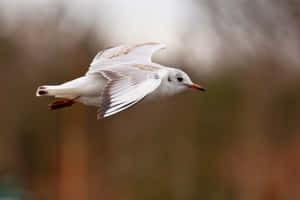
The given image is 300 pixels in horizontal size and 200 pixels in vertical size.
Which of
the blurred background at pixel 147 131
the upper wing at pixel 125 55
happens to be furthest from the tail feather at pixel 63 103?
the blurred background at pixel 147 131

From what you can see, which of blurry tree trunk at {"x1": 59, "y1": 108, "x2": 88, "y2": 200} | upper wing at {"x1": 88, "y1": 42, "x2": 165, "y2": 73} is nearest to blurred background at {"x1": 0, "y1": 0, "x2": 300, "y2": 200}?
blurry tree trunk at {"x1": 59, "y1": 108, "x2": 88, "y2": 200}

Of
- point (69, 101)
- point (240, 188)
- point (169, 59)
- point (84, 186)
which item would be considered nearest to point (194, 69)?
point (169, 59)

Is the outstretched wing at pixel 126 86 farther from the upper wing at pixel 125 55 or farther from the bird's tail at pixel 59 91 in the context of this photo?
the upper wing at pixel 125 55

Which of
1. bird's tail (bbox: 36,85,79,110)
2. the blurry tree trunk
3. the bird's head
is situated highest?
the bird's head

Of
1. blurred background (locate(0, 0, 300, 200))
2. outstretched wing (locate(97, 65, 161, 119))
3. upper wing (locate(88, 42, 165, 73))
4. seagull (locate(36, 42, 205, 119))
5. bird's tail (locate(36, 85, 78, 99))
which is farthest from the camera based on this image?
blurred background (locate(0, 0, 300, 200))

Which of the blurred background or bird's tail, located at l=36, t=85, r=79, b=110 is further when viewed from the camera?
the blurred background

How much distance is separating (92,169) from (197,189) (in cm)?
260

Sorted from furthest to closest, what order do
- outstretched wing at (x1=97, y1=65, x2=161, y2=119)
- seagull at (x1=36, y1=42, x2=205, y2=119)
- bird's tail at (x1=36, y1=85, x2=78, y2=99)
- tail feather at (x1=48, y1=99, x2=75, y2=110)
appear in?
tail feather at (x1=48, y1=99, x2=75, y2=110)
bird's tail at (x1=36, y1=85, x2=78, y2=99)
seagull at (x1=36, y1=42, x2=205, y2=119)
outstretched wing at (x1=97, y1=65, x2=161, y2=119)

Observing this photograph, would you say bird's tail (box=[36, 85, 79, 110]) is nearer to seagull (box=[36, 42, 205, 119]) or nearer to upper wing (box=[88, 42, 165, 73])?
seagull (box=[36, 42, 205, 119])

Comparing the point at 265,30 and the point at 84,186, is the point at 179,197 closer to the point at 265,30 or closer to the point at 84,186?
the point at 84,186

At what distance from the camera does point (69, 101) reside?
425cm

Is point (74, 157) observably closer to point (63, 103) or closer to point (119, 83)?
point (63, 103)

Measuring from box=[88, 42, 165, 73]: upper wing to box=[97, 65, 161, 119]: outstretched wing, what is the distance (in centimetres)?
33

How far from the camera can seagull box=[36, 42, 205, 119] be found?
3.53 metres
